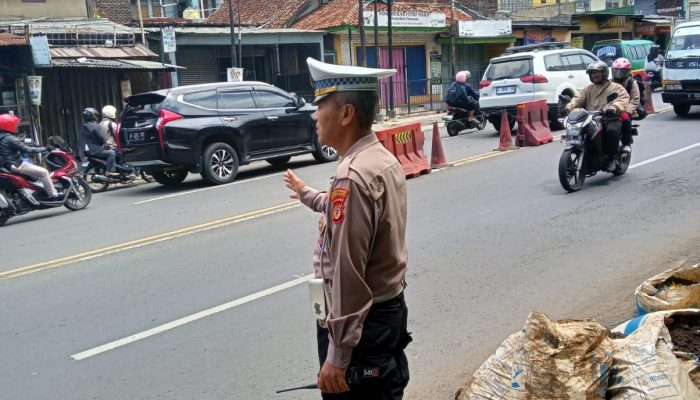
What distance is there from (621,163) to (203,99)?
739cm

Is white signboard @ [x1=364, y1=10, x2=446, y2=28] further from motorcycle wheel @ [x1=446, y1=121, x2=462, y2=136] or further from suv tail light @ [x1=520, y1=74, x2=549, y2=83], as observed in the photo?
suv tail light @ [x1=520, y1=74, x2=549, y2=83]

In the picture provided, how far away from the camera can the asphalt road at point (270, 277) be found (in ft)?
15.4

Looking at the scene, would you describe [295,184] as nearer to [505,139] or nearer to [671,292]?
[671,292]

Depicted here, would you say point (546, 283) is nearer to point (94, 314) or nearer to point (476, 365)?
point (476, 365)

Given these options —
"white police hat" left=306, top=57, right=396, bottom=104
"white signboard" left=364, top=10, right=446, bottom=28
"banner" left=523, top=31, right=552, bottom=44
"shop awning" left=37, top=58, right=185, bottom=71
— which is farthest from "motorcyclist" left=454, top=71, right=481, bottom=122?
"banner" left=523, top=31, right=552, bottom=44

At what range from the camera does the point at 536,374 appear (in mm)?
3338

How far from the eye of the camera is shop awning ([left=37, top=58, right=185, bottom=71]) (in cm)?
1661

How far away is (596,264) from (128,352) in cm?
420

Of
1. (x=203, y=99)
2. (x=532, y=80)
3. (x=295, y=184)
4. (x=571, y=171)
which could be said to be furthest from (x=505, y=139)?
(x=295, y=184)

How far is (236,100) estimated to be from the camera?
13508 millimetres

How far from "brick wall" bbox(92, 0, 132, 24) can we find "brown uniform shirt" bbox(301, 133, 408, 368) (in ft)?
Answer: 101

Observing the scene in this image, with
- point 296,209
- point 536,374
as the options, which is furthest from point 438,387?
point 296,209

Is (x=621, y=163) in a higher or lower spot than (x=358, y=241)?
lower

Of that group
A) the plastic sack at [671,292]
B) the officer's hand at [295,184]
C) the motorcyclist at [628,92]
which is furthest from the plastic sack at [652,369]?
the motorcyclist at [628,92]
